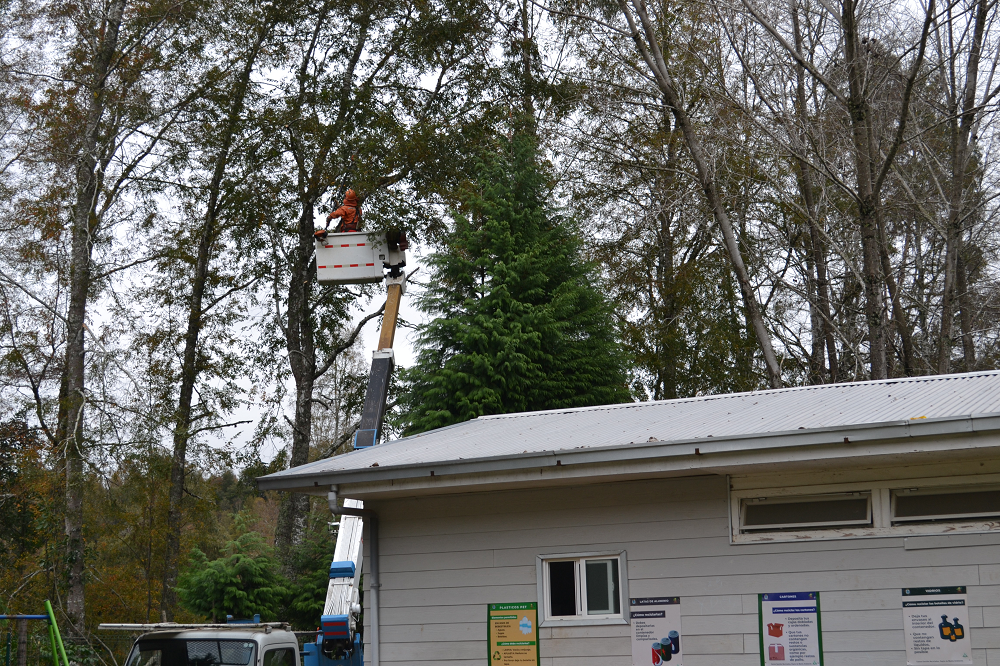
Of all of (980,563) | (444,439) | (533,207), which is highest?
(533,207)

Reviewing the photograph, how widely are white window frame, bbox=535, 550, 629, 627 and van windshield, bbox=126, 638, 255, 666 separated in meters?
→ 3.00

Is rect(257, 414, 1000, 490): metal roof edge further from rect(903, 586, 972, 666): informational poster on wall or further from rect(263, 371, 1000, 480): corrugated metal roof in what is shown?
rect(903, 586, 972, 666): informational poster on wall

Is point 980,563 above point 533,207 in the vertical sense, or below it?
below

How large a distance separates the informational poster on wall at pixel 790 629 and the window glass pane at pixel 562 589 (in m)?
1.62

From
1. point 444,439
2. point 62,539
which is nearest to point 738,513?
point 444,439

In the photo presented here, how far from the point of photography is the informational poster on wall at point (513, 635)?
8125mm

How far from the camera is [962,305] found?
20844 mm

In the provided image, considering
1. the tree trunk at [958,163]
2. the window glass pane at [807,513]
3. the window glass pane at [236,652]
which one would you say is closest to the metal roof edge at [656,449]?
the window glass pane at [807,513]

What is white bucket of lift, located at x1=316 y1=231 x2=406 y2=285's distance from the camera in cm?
1534

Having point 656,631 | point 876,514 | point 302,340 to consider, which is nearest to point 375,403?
point 656,631

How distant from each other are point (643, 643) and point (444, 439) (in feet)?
10.9

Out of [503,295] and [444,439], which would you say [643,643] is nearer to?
[444,439]

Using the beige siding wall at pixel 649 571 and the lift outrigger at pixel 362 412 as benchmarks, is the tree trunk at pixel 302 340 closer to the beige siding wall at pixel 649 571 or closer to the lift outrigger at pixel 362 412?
the lift outrigger at pixel 362 412

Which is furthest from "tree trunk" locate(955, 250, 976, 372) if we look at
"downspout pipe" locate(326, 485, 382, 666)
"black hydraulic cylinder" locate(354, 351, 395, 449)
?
"downspout pipe" locate(326, 485, 382, 666)
